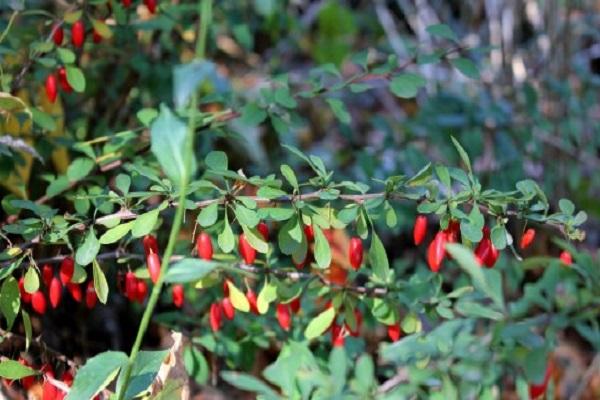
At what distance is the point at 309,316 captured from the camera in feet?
6.22

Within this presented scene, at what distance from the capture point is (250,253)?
4.58 feet

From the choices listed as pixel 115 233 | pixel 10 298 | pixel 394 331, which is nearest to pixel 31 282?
pixel 10 298

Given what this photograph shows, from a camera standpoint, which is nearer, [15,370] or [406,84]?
[15,370]

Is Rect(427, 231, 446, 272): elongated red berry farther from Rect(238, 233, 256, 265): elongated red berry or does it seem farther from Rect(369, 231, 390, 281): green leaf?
Rect(238, 233, 256, 265): elongated red berry

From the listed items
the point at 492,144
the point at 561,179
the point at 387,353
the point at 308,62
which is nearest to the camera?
the point at 387,353

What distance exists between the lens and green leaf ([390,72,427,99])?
64.3 inches

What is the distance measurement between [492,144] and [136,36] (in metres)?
1.08

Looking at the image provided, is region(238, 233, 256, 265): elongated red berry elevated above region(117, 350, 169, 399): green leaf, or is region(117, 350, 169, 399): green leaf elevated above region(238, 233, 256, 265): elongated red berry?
region(238, 233, 256, 265): elongated red berry

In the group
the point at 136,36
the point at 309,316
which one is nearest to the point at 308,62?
the point at 136,36

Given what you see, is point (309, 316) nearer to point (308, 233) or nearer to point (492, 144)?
point (308, 233)

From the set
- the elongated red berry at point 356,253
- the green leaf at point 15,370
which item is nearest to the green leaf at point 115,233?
the green leaf at point 15,370

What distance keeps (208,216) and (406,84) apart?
21.0 inches

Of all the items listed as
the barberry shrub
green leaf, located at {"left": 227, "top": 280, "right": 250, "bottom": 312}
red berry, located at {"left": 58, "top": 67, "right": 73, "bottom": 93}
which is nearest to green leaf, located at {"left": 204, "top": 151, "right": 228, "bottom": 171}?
the barberry shrub

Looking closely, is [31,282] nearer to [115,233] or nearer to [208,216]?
[115,233]
